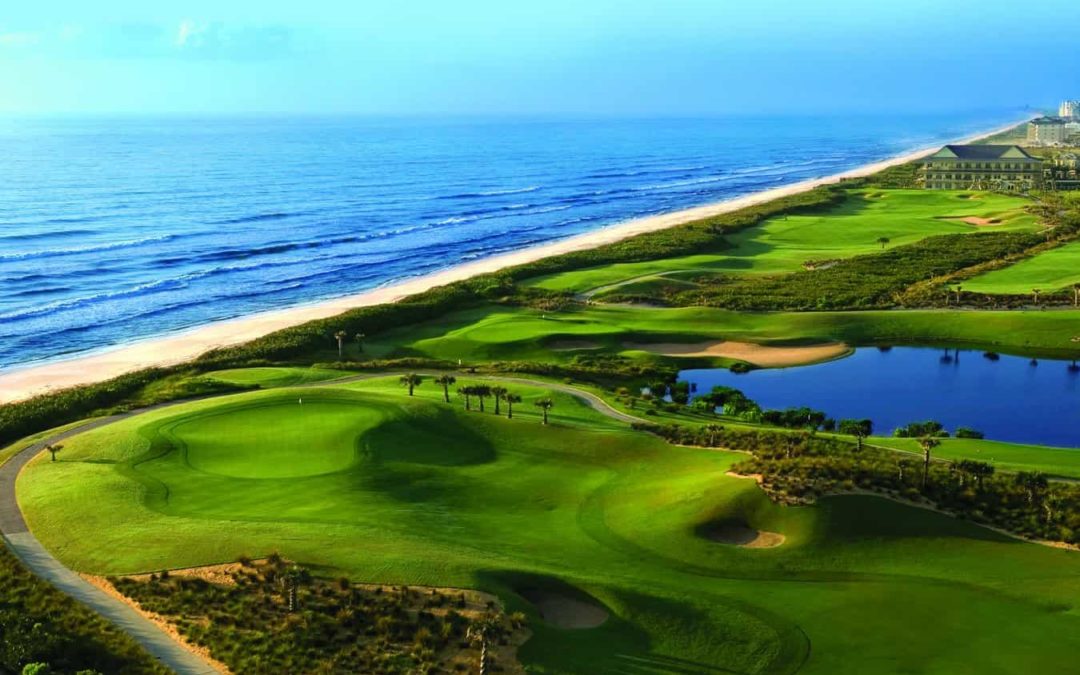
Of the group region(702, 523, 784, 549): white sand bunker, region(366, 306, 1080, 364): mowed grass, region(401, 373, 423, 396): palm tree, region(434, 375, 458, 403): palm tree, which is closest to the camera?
region(702, 523, 784, 549): white sand bunker

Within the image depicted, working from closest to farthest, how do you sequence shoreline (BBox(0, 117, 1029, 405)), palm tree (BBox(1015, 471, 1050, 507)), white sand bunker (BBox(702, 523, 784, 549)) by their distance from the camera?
1. white sand bunker (BBox(702, 523, 784, 549))
2. palm tree (BBox(1015, 471, 1050, 507))
3. shoreline (BBox(0, 117, 1029, 405))

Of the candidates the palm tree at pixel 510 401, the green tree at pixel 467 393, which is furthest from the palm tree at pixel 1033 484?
the green tree at pixel 467 393

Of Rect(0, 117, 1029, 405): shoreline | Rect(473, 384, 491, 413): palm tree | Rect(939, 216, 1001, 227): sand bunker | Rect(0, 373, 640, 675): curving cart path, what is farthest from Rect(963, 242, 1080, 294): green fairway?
Rect(0, 373, 640, 675): curving cart path

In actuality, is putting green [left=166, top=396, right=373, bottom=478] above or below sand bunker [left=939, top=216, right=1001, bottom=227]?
below

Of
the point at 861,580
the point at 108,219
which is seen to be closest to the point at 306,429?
the point at 861,580

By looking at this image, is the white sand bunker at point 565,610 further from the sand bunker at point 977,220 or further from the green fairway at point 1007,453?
the sand bunker at point 977,220

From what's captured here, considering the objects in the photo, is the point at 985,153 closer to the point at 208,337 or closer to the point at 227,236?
the point at 227,236

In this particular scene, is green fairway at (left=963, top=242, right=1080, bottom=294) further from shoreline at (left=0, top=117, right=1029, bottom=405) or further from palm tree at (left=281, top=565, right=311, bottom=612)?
palm tree at (left=281, top=565, right=311, bottom=612)
